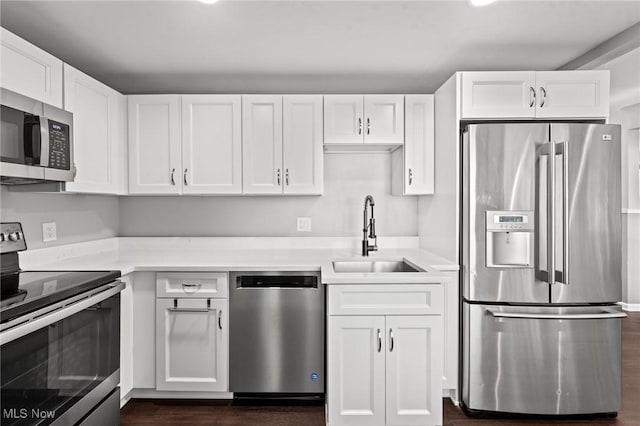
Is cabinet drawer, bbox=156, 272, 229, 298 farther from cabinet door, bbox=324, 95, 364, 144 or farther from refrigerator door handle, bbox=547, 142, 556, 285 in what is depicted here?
refrigerator door handle, bbox=547, 142, 556, 285

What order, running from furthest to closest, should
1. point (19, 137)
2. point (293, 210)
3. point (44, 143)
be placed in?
point (293, 210), point (44, 143), point (19, 137)

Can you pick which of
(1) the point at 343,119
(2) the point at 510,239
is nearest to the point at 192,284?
(1) the point at 343,119

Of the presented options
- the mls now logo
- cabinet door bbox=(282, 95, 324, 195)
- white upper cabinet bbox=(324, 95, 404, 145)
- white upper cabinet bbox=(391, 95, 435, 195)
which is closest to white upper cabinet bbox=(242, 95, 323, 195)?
cabinet door bbox=(282, 95, 324, 195)

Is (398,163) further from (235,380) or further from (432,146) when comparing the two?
(235,380)

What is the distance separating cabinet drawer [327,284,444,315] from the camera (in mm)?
2244

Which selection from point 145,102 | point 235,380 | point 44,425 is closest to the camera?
point 44,425

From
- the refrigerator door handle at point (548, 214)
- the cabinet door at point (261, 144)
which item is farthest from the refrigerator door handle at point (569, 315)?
the cabinet door at point (261, 144)

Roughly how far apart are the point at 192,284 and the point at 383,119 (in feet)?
5.64

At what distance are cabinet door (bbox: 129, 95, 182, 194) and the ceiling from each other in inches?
10.0

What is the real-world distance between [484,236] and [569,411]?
112 centimetres

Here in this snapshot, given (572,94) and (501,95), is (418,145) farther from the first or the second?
(572,94)

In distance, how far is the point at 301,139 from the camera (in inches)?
117

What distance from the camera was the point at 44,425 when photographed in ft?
5.16

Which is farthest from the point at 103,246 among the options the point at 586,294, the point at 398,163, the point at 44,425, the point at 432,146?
the point at 586,294
